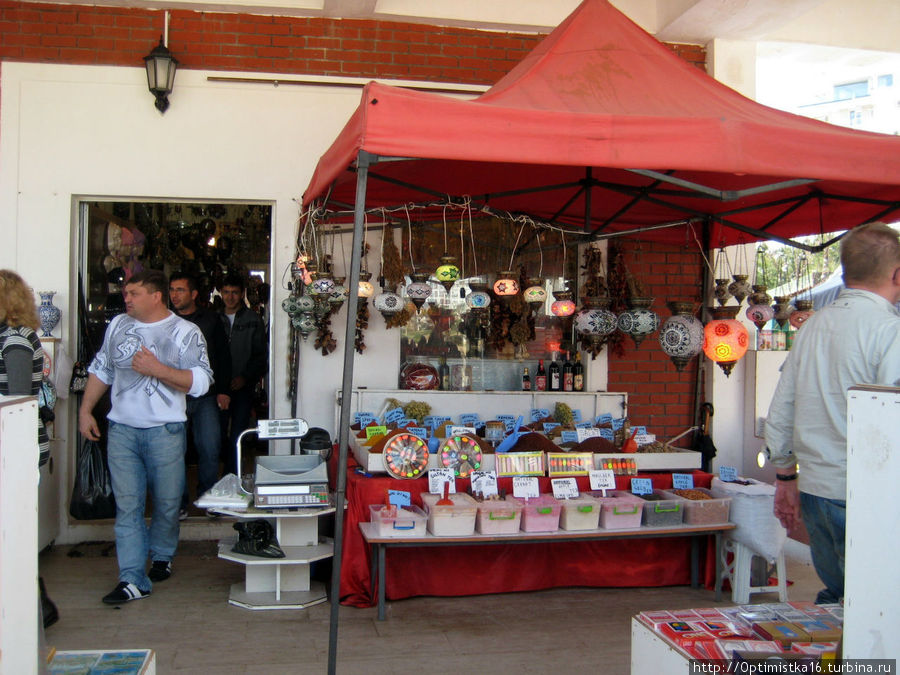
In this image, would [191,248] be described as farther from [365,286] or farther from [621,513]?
[621,513]

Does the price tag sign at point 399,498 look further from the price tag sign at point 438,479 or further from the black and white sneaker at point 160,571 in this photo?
the black and white sneaker at point 160,571

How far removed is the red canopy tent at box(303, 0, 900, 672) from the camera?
3197mm

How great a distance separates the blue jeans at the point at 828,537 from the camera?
2717 mm

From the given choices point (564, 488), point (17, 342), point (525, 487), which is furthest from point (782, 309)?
point (17, 342)

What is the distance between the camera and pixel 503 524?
447 cm

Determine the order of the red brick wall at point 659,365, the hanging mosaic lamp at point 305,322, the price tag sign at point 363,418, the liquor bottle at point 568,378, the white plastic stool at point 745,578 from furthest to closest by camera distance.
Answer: the red brick wall at point 659,365 → the liquor bottle at point 568,378 → the price tag sign at point 363,418 → the hanging mosaic lamp at point 305,322 → the white plastic stool at point 745,578

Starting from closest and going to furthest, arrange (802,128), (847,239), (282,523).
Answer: (847,239), (802,128), (282,523)

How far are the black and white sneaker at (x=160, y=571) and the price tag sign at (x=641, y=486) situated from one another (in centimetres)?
308

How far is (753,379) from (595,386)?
4.41 feet

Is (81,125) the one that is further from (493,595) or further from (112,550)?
(493,595)

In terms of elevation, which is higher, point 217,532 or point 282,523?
point 282,523

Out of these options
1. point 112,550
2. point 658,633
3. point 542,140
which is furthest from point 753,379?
point 112,550

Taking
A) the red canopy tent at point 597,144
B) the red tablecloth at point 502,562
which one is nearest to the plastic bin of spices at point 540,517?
the red tablecloth at point 502,562

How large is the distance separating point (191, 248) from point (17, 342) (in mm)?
4057
